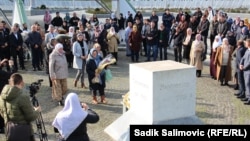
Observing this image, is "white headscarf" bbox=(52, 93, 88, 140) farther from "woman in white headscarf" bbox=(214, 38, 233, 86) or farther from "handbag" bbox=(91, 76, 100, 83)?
"woman in white headscarf" bbox=(214, 38, 233, 86)

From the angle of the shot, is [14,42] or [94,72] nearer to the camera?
[94,72]

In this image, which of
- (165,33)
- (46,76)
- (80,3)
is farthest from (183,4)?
(46,76)

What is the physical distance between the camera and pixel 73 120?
6324 millimetres

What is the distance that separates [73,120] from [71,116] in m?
0.07

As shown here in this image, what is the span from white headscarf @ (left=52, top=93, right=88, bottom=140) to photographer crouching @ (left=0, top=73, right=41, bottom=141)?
75 cm

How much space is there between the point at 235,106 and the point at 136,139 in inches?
227

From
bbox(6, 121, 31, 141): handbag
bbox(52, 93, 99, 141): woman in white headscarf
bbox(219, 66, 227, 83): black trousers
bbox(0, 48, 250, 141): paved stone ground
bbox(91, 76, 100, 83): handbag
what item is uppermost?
bbox(52, 93, 99, 141): woman in white headscarf

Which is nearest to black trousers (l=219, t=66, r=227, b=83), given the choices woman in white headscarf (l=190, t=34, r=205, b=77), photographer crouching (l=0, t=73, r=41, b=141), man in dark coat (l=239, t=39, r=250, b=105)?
woman in white headscarf (l=190, t=34, r=205, b=77)

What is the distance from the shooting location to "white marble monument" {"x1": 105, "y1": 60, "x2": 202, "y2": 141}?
7.62 metres

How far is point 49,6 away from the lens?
38.9 metres

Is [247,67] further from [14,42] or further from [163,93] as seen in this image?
[14,42]

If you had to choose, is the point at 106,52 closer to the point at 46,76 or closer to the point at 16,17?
the point at 46,76

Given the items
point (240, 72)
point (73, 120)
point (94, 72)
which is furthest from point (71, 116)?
A: point (240, 72)

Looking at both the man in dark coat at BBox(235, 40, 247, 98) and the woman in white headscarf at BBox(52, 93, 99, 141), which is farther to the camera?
the man in dark coat at BBox(235, 40, 247, 98)
